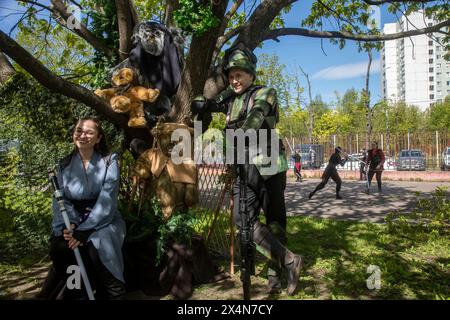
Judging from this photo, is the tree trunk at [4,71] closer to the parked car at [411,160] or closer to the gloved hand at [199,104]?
the gloved hand at [199,104]

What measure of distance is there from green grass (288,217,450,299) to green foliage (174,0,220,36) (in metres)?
2.90

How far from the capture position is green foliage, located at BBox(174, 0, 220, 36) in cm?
416

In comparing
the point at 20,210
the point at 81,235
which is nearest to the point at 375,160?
the point at 20,210

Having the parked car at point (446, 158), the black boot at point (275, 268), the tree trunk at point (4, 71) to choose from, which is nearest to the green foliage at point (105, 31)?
the tree trunk at point (4, 71)

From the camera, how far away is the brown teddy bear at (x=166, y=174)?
3812 millimetres

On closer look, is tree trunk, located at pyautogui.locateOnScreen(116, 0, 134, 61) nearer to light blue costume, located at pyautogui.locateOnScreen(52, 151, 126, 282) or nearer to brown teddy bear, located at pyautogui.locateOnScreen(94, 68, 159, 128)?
brown teddy bear, located at pyautogui.locateOnScreen(94, 68, 159, 128)

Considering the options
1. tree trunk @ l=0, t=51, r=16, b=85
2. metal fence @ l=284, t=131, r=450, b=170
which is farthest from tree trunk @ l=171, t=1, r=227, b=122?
metal fence @ l=284, t=131, r=450, b=170

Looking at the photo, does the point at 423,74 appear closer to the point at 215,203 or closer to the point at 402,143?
the point at 402,143

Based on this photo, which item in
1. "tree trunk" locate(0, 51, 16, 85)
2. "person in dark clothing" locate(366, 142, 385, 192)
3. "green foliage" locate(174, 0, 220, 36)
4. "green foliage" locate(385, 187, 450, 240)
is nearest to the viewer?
"green foliage" locate(174, 0, 220, 36)

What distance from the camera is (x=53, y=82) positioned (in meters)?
3.35

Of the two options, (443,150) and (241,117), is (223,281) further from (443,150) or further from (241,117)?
(443,150)

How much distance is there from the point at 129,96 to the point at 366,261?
3.35 metres

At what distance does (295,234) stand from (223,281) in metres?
2.55
